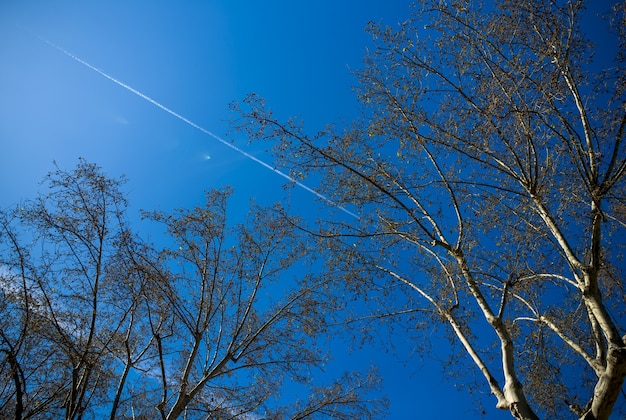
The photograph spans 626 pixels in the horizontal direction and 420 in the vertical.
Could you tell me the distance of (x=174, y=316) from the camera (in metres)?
7.81

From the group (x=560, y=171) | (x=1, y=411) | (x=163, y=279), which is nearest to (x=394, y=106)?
(x=560, y=171)

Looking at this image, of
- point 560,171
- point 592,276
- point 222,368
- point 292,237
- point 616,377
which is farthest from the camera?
point 292,237

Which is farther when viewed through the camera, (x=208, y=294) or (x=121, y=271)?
(x=208, y=294)

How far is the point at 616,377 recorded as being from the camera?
3.83 meters

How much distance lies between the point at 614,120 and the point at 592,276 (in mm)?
1992

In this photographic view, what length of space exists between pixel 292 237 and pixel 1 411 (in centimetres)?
588

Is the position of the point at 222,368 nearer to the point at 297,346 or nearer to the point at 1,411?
the point at 297,346

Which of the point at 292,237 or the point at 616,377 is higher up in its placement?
the point at 292,237

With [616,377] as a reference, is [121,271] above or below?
above


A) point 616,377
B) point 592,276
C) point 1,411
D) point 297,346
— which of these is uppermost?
point 297,346

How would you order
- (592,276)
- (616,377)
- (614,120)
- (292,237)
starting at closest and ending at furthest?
(616,377), (592,276), (614,120), (292,237)

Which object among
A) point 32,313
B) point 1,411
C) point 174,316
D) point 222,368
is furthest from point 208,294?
point 1,411

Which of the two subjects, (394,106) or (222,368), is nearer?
(394,106)

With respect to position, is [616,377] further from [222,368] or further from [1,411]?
[1,411]
